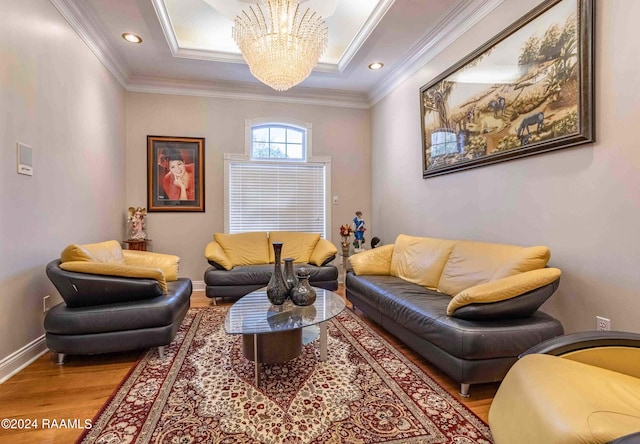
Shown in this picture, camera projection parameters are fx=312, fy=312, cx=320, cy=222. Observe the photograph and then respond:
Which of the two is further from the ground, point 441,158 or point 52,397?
point 441,158

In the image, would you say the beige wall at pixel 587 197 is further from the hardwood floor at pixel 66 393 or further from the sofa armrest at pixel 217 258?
the sofa armrest at pixel 217 258

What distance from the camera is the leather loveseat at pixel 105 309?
2.19 meters

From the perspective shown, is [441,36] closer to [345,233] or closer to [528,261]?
[528,261]

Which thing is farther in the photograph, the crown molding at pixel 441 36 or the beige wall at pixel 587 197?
the crown molding at pixel 441 36

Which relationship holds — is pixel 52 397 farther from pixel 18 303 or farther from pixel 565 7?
pixel 565 7

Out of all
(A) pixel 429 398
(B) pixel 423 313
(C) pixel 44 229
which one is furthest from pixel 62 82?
(A) pixel 429 398

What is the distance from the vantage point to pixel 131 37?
3.46m

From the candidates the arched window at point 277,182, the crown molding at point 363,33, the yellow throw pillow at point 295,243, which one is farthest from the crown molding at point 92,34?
the yellow throw pillow at point 295,243

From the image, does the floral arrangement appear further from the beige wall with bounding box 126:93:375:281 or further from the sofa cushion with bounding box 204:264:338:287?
the sofa cushion with bounding box 204:264:338:287

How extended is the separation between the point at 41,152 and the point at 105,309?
143 cm

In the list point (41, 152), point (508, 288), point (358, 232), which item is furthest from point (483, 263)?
point (41, 152)

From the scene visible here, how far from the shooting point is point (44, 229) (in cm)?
256

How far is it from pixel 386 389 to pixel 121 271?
2.05 metres

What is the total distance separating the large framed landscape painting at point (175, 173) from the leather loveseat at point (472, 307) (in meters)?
3.08
